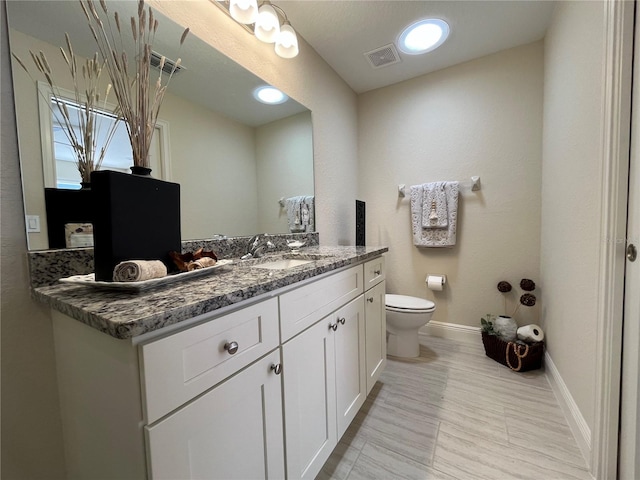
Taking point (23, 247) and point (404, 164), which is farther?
point (404, 164)

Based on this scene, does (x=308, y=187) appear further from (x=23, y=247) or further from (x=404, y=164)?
(x=23, y=247)

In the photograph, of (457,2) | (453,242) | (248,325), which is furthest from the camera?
(453,242)

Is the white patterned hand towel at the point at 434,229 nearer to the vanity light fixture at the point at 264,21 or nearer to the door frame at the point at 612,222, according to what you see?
the door frame at the point at 612,222

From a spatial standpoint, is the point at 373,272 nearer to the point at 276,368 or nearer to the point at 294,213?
the point at 294,213

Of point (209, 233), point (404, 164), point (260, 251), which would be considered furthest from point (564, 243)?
point (209, 233)

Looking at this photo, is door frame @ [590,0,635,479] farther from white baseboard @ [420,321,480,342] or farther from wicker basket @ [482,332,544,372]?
white baseboard @ [420,321,480,342]

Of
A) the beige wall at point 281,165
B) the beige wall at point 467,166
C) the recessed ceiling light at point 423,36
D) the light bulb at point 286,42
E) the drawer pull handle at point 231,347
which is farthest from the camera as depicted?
the beige wall at point 467,166

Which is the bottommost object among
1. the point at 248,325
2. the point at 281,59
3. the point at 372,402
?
the point at 372,402

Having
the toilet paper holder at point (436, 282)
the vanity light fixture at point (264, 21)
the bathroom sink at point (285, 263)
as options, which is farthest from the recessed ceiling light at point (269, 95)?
the toilet paper holder at point (436, 282)

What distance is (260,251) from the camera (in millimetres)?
1388

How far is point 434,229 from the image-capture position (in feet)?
7.11

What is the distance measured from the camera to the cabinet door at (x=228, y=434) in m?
0.48

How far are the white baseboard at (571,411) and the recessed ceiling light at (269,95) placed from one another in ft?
7.27

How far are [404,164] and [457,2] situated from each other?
3.59 ft
